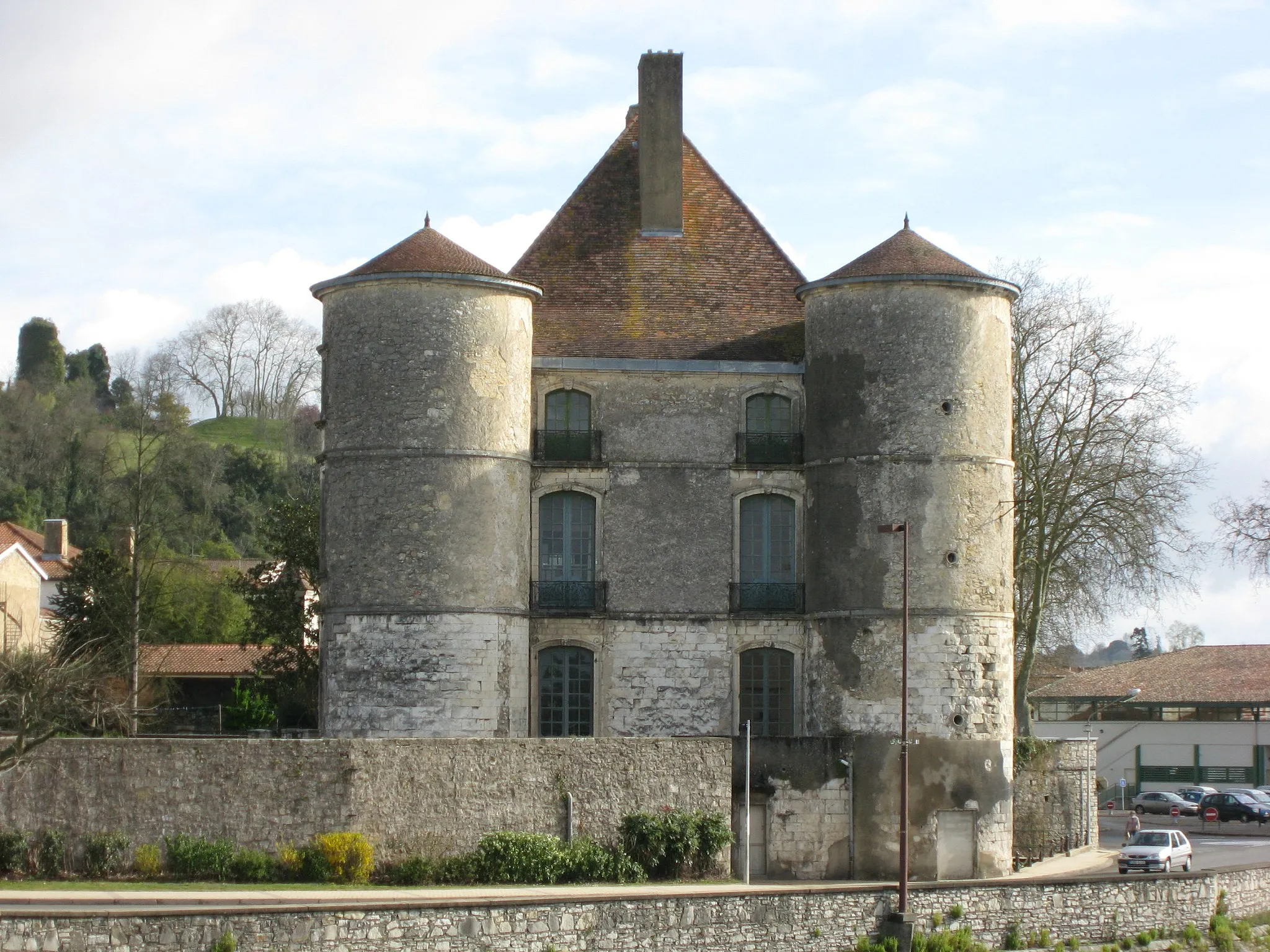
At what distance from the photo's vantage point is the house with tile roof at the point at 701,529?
31641 millimetres

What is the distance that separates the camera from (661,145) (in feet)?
121

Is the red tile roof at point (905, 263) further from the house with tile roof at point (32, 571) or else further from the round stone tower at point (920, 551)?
the house with tile roof at point (32, 571)

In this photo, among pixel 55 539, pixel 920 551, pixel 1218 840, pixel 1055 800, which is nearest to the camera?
pixel 920 551

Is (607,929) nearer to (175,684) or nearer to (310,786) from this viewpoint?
(310,786)

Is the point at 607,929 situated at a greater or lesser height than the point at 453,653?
lesser

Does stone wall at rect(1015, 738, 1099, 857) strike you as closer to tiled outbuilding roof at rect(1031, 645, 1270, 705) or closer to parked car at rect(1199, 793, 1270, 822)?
parked car at rect(1199, 793, 1270, 822)

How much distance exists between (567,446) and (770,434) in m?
3.89

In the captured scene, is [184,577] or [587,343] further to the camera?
[184,577]

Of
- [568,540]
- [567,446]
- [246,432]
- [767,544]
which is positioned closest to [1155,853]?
[767,544]

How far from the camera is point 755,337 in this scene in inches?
1377

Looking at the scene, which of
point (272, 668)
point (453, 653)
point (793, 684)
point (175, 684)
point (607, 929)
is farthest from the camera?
point (175, 684)

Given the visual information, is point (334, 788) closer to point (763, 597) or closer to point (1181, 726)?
point (763, 597)

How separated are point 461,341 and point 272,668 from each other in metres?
14.0

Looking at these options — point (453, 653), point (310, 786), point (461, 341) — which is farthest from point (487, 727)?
point (461, 341)
